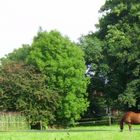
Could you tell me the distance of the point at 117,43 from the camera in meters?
61.6

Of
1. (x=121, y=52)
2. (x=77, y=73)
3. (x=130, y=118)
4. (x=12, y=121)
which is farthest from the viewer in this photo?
(x=77, y=73)

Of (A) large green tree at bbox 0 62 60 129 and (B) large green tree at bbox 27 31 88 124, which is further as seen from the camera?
(B) large green tree at bbox 27 31 88 124

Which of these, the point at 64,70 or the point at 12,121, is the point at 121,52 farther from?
the point at 12,121

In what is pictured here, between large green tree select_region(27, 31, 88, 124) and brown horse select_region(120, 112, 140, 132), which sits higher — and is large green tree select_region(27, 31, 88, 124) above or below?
above

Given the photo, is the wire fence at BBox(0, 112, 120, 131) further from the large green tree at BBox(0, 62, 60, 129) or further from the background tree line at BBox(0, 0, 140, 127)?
the background tree line at BBox(0, 0, 140, 127)

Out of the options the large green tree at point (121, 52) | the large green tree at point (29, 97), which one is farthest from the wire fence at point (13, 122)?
the large green tree at point (121, 52)

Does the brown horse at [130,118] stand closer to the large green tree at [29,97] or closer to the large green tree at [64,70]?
the large green tree at [29,97]

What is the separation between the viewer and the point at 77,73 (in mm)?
63531

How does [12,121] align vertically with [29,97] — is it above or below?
below

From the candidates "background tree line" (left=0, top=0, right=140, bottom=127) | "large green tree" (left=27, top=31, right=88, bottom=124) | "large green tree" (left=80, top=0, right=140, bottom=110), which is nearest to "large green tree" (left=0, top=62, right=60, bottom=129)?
"background tree line" (left=0, top=0, right=140, bottom=127)

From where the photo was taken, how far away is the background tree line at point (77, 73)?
58.6 meters

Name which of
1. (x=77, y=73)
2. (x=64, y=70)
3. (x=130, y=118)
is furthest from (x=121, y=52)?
(x=130, y=118)

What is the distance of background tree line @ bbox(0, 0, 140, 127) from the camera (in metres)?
58.6

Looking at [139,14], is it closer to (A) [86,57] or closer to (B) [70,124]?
(A) [86,57]
